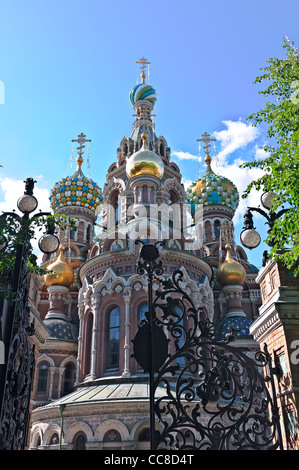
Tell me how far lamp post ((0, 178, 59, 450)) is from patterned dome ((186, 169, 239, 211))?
27923 millimetres

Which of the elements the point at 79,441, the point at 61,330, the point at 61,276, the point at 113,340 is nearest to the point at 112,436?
the point at 79,441

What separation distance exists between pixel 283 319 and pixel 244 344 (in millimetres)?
18280

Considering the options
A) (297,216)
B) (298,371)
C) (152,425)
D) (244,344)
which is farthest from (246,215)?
(244,344)

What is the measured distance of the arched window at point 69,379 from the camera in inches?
882

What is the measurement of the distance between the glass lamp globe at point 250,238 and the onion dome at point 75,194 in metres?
28.9

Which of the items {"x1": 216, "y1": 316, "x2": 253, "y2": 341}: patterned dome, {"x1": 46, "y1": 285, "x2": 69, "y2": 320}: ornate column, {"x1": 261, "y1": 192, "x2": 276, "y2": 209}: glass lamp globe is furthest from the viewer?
{"x1": 46, "y1": 285, "x2": 69, "y2": 320}: ornate column

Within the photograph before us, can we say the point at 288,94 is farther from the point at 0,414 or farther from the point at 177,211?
the point at 177,211

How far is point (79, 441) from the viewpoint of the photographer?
1600 cm

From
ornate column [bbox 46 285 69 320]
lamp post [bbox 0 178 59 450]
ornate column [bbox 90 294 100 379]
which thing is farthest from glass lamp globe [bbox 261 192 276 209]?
ornate column [bbox 46 285 69 320]

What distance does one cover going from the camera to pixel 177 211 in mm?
25750

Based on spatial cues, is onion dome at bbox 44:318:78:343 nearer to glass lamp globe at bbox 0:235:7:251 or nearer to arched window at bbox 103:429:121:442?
arched window at bbox 103:429:121:442

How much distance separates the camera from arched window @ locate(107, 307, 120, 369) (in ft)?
61.4

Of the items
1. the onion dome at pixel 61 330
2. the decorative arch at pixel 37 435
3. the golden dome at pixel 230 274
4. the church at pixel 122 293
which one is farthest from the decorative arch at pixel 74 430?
the golden dome at pixel 230 274
